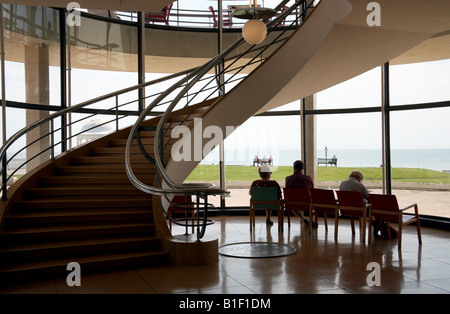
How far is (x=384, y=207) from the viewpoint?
6.48m

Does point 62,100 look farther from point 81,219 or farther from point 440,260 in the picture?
point 440,260

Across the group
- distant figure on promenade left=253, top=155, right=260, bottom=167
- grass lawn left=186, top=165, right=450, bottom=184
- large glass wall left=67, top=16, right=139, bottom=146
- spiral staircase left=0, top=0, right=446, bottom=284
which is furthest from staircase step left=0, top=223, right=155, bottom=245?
distant figure on promenade left=253, top=155, right=260, bottom=167

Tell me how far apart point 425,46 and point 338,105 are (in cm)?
204

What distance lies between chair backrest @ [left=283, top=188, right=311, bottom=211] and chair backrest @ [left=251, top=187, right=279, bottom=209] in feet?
0.64

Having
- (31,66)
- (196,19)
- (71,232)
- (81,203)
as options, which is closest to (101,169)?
(81,203)

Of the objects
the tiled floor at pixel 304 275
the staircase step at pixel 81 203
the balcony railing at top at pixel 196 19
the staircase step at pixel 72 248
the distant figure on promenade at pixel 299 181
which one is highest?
the balcony railing at top at pixel 196 19

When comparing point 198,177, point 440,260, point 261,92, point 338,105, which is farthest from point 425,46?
point 198,177

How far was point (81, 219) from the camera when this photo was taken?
562 cm

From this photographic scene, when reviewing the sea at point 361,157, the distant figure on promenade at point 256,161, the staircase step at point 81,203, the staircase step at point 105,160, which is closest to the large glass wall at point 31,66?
the staircase step at point 105,160

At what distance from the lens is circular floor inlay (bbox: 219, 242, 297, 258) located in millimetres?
5969

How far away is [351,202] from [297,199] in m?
1.12

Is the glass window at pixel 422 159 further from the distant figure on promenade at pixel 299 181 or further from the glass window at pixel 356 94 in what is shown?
the distant figure on promenade at pixel 299 181

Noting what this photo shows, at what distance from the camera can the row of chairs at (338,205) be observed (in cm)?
645
